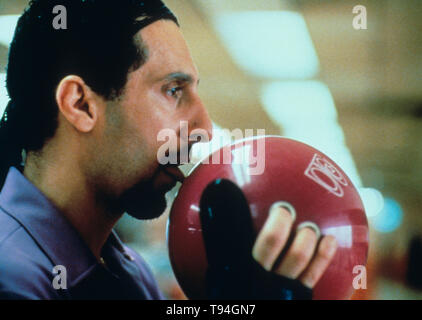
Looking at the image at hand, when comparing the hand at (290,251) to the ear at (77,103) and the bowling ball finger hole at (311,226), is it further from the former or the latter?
the ear at (77,103)

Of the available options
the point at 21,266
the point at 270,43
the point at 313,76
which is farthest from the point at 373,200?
the point at 21,266

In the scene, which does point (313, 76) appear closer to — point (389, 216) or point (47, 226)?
point (47, 226)

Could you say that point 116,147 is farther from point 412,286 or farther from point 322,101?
point 412,286

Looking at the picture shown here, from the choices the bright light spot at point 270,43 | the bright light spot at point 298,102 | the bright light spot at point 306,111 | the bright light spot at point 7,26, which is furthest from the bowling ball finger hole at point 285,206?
the bright light spot at point 298,102

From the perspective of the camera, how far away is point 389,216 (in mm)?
7516

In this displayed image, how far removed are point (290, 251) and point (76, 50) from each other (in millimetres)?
532

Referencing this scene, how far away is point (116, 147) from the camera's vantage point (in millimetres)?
785

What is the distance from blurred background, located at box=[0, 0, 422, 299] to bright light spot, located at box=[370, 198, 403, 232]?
230cm

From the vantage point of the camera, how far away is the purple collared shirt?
0.60 m

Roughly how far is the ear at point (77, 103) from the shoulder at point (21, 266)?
0.20 metres

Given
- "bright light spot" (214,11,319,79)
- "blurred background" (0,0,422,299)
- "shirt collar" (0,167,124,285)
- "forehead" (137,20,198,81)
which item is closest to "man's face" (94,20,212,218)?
"forehead" (137,20,198,81)

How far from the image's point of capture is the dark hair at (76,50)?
0.79 metres

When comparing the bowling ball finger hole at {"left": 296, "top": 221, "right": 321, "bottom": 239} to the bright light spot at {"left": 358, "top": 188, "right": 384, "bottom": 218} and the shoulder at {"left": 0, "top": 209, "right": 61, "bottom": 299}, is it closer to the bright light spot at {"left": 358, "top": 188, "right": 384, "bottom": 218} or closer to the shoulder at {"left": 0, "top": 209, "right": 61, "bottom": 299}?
the shoulder at {"left": 0, "top": 209, "right": 61, "bottom": 299}
